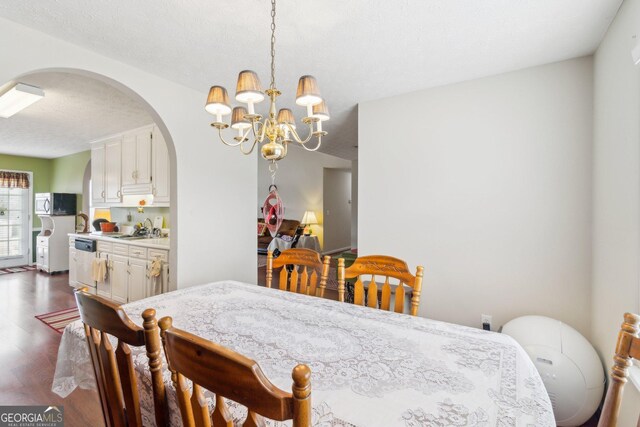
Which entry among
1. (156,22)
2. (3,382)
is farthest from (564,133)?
(3,382)

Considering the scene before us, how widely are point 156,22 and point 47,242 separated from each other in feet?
19.3

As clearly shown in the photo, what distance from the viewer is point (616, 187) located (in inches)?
66.6

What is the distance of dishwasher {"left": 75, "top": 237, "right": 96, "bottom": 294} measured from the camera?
418 centimetres

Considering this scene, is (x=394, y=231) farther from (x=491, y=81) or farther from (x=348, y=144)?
(x=348, y=144)

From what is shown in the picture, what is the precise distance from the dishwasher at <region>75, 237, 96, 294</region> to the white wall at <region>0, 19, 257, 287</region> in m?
2.36

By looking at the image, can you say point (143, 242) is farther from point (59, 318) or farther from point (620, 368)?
point (620, 368)

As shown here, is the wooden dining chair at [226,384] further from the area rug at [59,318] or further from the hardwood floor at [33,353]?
the area rug at [59,318]

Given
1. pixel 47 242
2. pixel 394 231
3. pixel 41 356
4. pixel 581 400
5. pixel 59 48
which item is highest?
pixel 59 48

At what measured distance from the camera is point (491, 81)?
2.50 meters

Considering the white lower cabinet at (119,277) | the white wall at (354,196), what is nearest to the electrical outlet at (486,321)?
the white lower cabinet at (119,277)

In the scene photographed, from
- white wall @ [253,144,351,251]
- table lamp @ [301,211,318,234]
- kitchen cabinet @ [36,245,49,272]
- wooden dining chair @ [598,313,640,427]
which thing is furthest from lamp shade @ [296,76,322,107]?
kitchen cabinet @ [36,245,49,272]

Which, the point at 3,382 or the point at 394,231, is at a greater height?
the point at 394,231

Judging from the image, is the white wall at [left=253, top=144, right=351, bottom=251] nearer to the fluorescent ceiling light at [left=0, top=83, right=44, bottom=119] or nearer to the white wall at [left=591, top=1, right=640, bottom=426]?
the fluorescent ceiling light at [left=0, top=83, right=44, bottom=119]

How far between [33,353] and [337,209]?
6.92 meters
